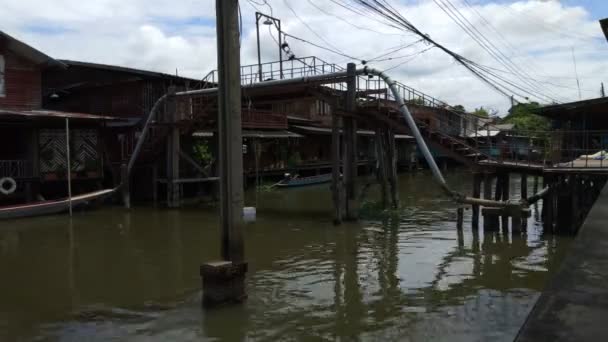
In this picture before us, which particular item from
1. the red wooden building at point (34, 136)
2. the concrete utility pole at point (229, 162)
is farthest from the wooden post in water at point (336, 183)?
the red wooden building at point (34, 136)

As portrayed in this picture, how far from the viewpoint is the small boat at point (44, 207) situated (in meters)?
19.4

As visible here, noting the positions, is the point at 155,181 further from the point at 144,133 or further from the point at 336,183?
the point at 336,183

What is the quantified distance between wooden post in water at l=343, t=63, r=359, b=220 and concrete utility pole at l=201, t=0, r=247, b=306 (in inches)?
384

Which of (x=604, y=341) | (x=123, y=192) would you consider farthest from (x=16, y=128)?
(x=604, y=341)

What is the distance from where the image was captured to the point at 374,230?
1702 centimetres

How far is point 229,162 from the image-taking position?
8.46 m

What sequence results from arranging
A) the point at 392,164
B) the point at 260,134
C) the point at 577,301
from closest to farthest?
the point at 577,301 → the point at 392,164 → the point at 260,134

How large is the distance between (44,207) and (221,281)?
14.4 m

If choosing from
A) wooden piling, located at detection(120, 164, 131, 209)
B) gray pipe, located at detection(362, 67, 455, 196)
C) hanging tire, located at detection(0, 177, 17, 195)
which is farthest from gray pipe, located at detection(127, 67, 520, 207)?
hanging tire, located at detection(0, 177, 17, 195)

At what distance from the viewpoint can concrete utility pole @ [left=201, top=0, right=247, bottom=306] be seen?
8430 mm

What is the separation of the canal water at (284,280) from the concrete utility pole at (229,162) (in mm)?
487

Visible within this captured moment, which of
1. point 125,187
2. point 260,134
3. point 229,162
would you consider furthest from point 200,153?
point 229,162

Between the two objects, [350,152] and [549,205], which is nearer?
[549,205]

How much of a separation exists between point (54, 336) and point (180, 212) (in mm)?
15058
